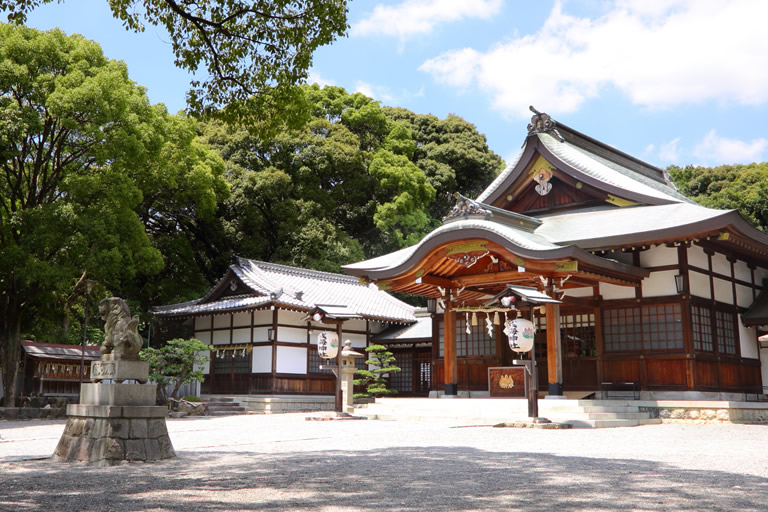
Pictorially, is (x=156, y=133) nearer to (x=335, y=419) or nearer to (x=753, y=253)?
(x=335, y=419)

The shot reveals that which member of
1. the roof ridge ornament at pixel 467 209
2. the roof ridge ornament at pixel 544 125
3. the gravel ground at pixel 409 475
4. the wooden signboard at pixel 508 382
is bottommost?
the gravel ground at pixel 409 475

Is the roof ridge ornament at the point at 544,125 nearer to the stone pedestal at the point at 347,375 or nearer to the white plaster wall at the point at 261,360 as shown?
the stone pedestal at the point at 347,375

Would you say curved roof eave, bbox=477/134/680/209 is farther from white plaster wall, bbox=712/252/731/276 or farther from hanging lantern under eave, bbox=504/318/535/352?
hanging lantern under eave, bbox=504/318/535/352

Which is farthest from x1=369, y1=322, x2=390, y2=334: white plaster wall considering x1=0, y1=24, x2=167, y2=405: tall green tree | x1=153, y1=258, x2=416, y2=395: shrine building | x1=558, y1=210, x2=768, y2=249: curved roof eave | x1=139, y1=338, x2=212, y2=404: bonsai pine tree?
x1=558, y1=210, x2=768, y2=249: curved roof eave

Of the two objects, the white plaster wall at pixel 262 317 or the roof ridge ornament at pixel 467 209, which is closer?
the roof ridge ornament at pixel 467 209

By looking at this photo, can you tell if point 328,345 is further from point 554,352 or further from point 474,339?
point 474,339

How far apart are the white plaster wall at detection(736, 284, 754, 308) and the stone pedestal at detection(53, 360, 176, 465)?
1573cm

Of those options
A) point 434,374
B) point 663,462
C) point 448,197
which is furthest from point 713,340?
point 448,197

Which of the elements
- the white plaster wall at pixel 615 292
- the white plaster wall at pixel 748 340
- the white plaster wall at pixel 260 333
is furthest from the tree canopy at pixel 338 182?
the white plaster wall at pixel 748 340

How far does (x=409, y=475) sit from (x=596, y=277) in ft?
34.9

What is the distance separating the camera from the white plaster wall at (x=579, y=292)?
17844 mm

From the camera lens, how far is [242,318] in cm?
2459

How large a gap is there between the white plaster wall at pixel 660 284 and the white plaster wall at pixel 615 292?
1.10 feet

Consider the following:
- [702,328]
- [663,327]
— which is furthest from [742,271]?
[663,327]
